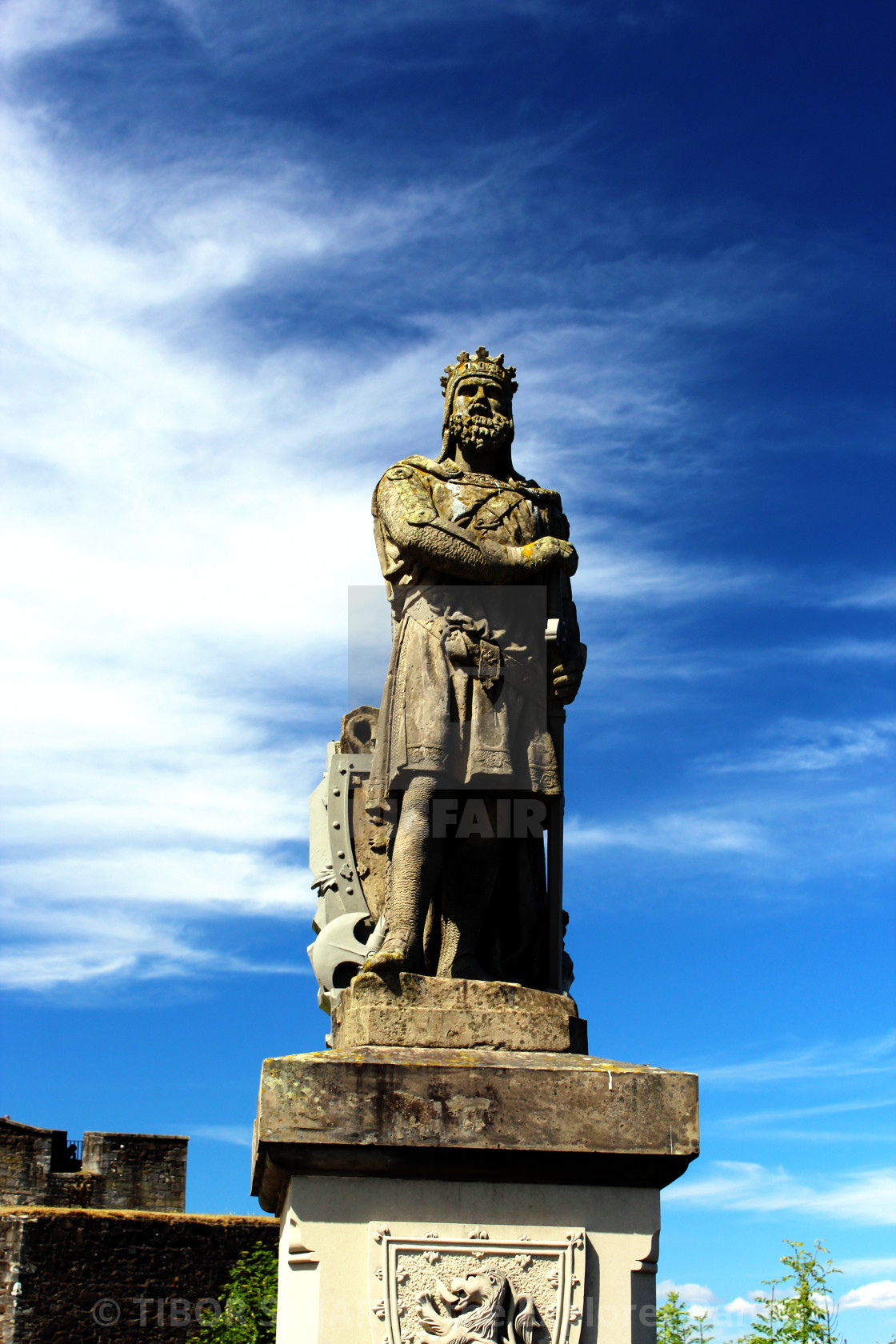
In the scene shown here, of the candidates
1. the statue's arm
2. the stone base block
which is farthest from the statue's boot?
the statue's arm

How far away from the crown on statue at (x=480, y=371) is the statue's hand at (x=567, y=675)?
1.34 meters

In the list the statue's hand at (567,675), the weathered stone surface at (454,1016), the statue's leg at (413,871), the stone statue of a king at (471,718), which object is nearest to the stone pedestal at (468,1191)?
the weathered stone surface at (454,1016)

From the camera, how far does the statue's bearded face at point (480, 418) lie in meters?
6.76

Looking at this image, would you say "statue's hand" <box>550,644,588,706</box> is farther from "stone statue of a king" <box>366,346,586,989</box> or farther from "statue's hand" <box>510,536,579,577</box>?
"statue's hand" <box>510,536,579,577</box>

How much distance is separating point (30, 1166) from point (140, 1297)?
4.03 metres

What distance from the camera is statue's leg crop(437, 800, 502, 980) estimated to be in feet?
20.0

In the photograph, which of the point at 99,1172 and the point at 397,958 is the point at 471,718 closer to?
the point at 397,958

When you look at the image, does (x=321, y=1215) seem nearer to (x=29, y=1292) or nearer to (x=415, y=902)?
(x=415, y=902)

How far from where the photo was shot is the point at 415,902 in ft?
19.6

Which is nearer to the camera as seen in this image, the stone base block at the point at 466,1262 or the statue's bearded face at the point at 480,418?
the stone base block at the point at 466,1262

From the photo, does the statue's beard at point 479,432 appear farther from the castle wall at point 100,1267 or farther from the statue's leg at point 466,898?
the castle wall at point 100,1267

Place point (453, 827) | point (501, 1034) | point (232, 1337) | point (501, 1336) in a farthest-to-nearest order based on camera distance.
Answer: point (232, 1337) < point (453, 827) < point (501, 1034) < point (501, 1336)

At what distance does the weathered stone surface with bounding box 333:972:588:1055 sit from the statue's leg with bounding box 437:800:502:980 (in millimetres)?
228

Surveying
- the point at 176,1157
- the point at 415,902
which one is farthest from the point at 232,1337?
the point at 415,902
